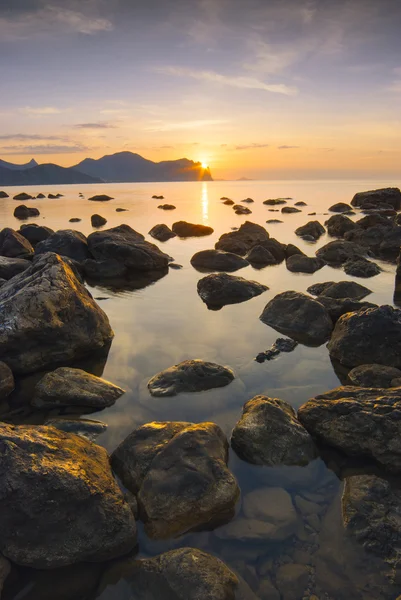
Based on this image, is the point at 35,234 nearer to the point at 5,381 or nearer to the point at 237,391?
the point at 5,381

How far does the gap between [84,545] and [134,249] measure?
726 inches

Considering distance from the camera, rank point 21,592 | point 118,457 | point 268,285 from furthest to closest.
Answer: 1. point 268,285
2. point 118,457
3. point 21,592

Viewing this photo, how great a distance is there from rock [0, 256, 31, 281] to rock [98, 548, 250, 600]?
49.6 feet

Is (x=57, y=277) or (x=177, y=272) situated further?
(x=177, y=272)

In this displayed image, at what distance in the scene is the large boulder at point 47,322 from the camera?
32.3ft

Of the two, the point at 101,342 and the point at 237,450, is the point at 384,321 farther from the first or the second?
the point at 101,342

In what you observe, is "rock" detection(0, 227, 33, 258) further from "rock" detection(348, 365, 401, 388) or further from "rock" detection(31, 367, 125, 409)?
"rock" detection(348, 365, 401, 388)

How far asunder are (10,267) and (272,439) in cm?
1518

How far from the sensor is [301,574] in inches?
191

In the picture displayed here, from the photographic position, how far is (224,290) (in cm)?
1648

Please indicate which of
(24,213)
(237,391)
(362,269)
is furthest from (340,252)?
(24,213)

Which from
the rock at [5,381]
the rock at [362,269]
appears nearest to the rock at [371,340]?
the rock at [5,381]

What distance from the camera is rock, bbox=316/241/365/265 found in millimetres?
25438

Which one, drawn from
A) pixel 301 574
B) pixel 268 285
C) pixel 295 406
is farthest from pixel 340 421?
pixel 268 285
